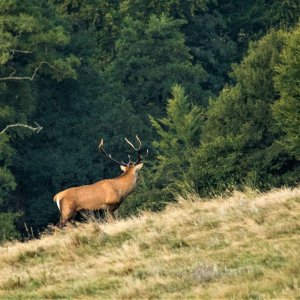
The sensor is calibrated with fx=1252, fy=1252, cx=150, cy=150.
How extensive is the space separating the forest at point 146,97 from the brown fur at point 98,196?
486 inches

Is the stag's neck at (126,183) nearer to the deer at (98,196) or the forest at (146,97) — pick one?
the deer at (98,196)

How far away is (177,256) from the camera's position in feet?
60.7

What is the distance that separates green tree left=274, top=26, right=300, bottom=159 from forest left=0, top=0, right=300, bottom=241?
0.05 meters

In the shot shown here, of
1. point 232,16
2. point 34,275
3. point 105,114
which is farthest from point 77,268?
point 232,16

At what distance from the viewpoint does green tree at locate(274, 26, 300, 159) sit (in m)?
43.4

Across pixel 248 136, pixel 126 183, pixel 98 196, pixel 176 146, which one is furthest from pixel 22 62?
pixel 98 196

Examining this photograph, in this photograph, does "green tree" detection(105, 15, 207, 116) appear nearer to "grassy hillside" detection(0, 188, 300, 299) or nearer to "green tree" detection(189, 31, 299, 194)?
"green tree" detection(189, 31, 299, 194)

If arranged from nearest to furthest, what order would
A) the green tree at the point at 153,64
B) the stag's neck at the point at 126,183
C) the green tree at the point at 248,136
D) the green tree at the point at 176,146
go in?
the stag's neck at the point at 126,183 → the green tree at the point at 248,136 → the green tree at the point at 176,146 → the green tree at the point at 153,64

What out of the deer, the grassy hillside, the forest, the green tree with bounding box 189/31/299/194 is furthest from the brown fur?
the green tree with bounding box 189/31/299/194

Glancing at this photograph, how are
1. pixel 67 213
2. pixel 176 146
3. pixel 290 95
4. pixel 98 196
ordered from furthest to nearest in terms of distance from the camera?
pixel 176 146, pixel 290 95, pixel 67 213, pixel 98 196

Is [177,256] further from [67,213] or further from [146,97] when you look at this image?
[146,97]

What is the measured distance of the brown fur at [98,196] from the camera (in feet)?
94.9

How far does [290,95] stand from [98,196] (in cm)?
1694

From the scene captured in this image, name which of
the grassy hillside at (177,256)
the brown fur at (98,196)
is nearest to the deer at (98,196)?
the brown fur at (98,196)
